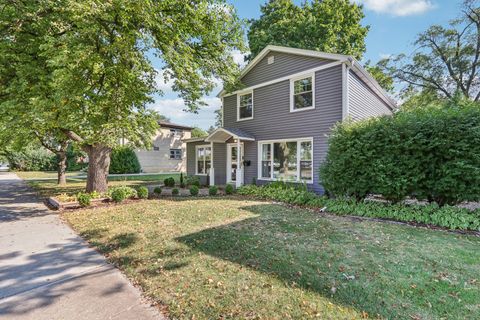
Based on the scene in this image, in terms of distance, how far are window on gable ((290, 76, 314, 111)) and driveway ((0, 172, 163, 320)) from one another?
31.6 feet

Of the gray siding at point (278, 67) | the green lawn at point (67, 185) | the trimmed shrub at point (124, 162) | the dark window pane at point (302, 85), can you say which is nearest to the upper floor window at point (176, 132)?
the trimmed shrub at point (124, 162)

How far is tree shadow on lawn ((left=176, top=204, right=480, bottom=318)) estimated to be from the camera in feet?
10.1

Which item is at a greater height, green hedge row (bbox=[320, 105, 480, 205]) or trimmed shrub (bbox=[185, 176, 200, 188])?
green hedge row (bbox=[320, 105, 480, 205])

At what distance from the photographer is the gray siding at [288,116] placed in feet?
34.0

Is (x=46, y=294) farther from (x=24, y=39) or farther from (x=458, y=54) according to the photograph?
(x=458, y=54)

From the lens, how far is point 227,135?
13.8 m

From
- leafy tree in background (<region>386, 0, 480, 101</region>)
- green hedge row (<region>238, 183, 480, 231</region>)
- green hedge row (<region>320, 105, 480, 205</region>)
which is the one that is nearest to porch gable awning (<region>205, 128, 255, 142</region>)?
green hedge row (<region>238, 183, 480, 231</region>)

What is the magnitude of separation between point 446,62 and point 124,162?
30.9 m

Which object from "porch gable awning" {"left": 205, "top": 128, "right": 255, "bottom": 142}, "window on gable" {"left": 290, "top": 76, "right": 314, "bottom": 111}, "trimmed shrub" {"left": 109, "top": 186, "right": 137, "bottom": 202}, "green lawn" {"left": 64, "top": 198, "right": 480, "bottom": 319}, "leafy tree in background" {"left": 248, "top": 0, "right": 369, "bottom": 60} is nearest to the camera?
"green lawn" {"left": 64, "top": 198, "right": 480, "bottom": 319}

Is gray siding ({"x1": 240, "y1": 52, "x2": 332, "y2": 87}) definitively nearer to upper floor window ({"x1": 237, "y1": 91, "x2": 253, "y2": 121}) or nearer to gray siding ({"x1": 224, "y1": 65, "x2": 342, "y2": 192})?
gray siding ({"x1": 224, "y1": 65, "x2": 342, "y2": 192})


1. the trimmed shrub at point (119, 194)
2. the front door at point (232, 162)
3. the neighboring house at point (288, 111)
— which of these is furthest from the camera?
the front door at point (232, 162)

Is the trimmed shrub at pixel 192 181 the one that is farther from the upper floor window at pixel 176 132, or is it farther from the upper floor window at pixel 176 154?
the upper floor window at pixel 176 132

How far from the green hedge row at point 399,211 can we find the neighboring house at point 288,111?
5.75ft

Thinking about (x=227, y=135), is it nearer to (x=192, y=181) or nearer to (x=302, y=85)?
(x=192, y=181)
